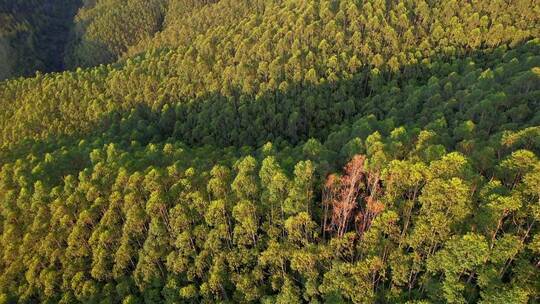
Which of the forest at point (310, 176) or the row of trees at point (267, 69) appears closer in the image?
the forest at point (310, 176)

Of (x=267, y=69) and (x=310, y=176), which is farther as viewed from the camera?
(x=267, y=69)

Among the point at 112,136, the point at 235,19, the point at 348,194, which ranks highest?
the point at 235,19

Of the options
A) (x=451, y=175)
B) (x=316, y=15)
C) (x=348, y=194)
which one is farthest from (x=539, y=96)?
(x=316, y=15)

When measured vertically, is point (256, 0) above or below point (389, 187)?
above

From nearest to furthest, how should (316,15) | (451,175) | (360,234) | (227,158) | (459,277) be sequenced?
1. (459,277)
2. (451,175)
3. (360,234)
4. (227,158)
5. (316,15)

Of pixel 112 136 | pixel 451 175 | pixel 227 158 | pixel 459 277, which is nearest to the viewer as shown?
pixel 459 277

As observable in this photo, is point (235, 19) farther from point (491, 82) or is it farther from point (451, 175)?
point (451, 175)

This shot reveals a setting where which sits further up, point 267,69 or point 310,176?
point 267,69

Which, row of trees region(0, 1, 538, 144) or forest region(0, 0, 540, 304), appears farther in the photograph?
row of trees region(0, 1, 538, 144)
